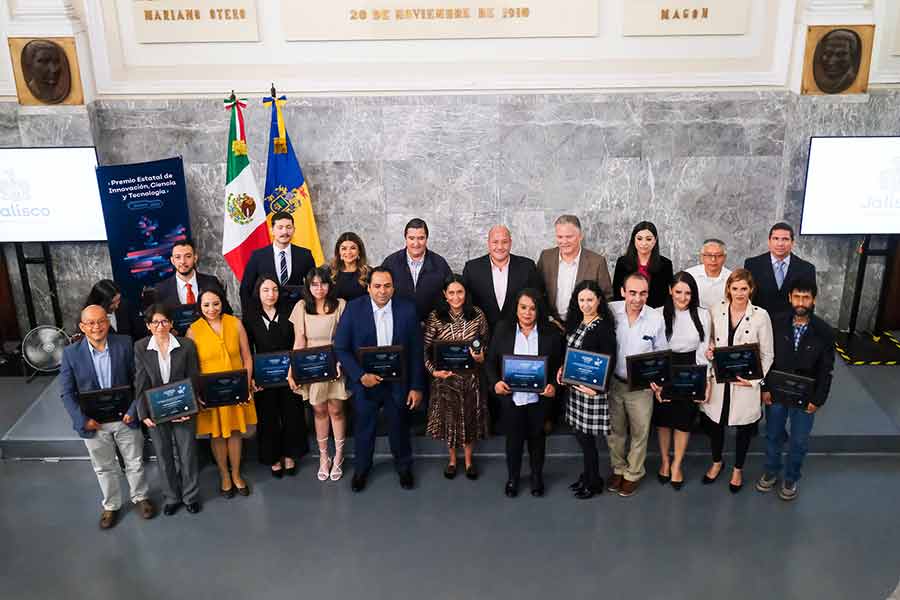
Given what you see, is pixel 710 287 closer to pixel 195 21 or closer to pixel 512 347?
pixel 512 347

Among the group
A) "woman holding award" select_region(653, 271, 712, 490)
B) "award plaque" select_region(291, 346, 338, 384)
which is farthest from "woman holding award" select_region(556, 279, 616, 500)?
"award plaque" select_region(291, 346, 338, 384)

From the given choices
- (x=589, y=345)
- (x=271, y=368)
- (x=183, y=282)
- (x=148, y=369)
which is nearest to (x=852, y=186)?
(x=589, y=345)

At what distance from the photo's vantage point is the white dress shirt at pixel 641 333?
19.0ft

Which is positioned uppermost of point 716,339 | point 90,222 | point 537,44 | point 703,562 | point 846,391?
point 537,44

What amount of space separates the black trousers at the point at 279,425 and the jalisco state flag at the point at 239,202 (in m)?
1.98

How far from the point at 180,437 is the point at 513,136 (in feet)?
13.8

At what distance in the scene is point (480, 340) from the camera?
612cm

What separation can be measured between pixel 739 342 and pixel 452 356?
195 cm

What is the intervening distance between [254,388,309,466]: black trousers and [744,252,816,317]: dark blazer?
11.9 ft

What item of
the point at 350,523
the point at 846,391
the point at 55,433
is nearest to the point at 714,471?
the point at 846,391

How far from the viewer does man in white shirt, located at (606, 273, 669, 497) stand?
19.0 feet

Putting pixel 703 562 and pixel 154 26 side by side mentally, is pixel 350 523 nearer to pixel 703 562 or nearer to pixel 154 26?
pixel 703 562

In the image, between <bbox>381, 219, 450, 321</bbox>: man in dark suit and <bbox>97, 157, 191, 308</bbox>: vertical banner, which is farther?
<bbox>97, 157, 191, 308</bbox>: vertical banner

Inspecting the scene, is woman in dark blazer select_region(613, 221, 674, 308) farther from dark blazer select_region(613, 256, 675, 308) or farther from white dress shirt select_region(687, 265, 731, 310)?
white dress shirt select_region(687, 265, 731, 310)
